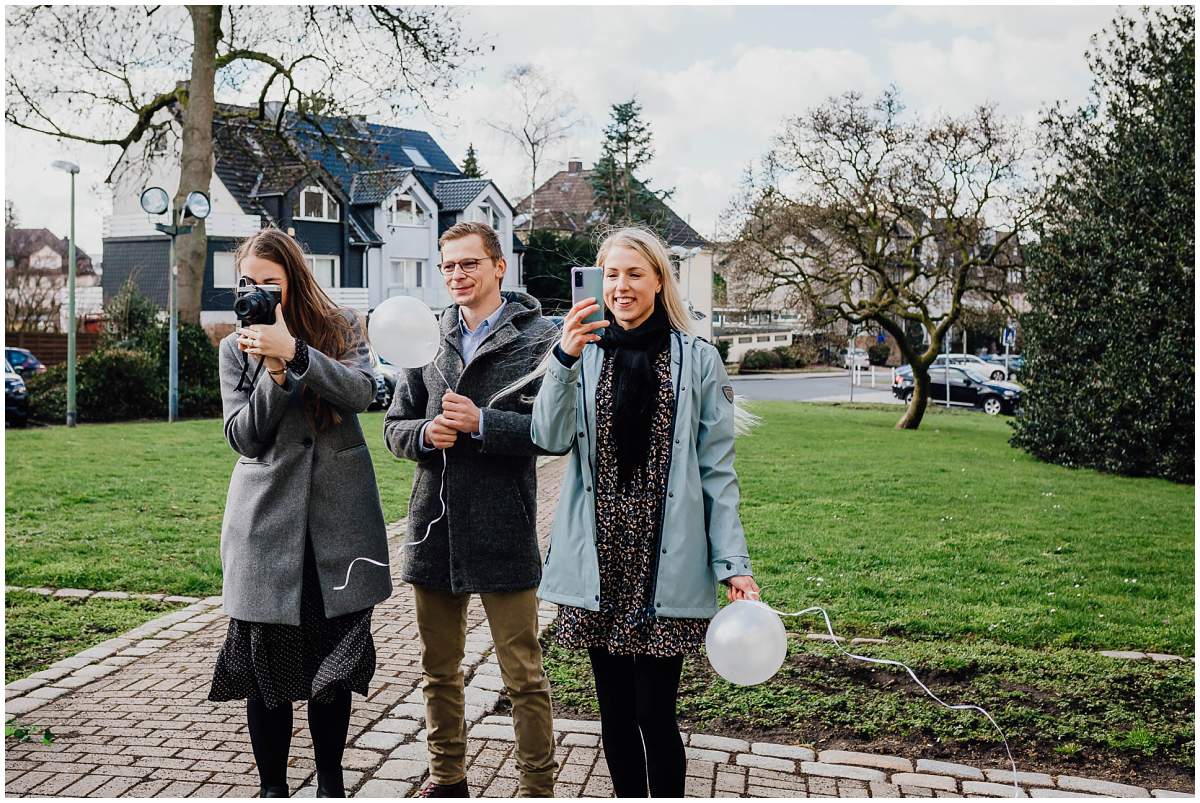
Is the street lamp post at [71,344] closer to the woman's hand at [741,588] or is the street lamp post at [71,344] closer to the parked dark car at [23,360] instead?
the parked dark car at [23,360]

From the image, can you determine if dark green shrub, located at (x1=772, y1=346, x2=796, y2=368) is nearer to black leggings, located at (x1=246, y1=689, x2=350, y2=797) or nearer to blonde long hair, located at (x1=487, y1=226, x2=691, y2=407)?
blonde long hair, located at (x1=487, y1=226, x2=691, y2=407)

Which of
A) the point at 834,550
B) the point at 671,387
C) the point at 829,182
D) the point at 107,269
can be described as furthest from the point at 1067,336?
the point at 107,269

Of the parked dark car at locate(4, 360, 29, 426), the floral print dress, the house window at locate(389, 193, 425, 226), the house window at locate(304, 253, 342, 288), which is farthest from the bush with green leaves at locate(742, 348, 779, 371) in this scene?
the floral print dress

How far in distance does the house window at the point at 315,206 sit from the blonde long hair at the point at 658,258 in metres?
40.7

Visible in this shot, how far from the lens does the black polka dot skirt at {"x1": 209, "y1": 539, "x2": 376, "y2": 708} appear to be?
358cm

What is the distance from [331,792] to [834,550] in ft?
19.9

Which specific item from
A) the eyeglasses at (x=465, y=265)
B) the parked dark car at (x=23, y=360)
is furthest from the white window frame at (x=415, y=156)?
the eyeglasses at (x=465, y=265)

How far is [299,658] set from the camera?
3.63m

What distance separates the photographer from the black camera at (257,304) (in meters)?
3.39

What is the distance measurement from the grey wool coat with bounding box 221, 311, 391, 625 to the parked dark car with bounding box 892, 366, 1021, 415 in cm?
3250

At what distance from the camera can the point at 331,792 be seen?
12.1 ft

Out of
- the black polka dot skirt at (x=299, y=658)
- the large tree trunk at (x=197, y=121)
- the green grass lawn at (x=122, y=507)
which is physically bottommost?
the green grass lawn at (x=122, y=507)

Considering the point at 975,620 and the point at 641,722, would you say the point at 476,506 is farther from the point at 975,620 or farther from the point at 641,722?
the point at 975,620

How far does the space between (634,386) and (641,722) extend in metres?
1.04
